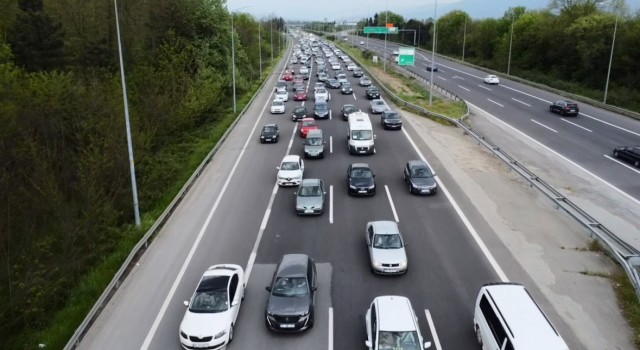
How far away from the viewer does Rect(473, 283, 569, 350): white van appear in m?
12.0

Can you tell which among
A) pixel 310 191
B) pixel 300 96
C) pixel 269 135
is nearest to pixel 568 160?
pixel 310 191

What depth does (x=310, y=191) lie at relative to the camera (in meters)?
23.9

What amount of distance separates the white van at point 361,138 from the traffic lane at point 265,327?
1621 centimetres

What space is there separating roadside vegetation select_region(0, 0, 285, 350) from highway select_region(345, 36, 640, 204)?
23882 mm

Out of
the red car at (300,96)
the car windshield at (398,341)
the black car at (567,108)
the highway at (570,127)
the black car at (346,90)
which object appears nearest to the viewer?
the car windshield at (398,341)

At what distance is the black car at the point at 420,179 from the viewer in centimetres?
2517

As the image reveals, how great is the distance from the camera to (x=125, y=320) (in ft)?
50.6

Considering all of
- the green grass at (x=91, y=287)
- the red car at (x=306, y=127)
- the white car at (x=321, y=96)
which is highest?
the white car at (x=321, y=96)

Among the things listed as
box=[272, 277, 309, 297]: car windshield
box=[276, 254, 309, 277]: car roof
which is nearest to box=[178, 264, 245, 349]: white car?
box=[272, 277, 309, 297]: car windshield

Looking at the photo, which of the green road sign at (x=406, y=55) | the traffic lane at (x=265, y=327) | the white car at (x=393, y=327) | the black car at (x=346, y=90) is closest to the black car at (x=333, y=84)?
the black car at (x=346, y=90)

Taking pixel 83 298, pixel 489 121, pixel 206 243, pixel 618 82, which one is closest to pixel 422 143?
pixel 489 121

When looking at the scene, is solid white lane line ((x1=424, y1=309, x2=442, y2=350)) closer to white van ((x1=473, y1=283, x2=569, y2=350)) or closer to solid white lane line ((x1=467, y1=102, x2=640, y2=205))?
white van ((x1=473, y1=283, x2=569, y2=350))

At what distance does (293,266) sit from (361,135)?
1878 cm

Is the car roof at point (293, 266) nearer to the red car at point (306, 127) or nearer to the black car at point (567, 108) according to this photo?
the red car at point (306, 127)
